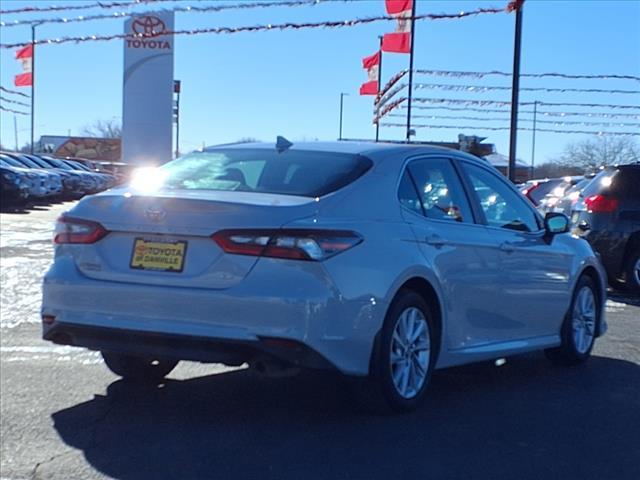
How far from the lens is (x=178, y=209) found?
553 centimetres

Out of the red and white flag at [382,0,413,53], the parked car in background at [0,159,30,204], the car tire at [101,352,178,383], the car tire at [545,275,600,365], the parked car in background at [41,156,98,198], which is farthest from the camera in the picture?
the parked car in background at [41,156,98,198]

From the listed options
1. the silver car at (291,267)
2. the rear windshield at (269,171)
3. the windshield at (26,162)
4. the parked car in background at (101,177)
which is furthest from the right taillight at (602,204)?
the parked car in background at (101,177)

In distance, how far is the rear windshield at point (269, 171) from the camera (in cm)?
592

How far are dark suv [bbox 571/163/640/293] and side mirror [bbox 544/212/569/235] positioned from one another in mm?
5030

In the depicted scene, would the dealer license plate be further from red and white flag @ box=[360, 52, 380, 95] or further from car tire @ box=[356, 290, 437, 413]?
red and white flag @ box=[360, 52, 380, 95]

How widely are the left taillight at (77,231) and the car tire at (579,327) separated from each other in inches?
151

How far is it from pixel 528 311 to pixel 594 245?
5.73 m

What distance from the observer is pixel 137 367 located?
6742mm

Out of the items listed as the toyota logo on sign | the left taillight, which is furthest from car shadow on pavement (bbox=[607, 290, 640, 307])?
the toyota logo on sign

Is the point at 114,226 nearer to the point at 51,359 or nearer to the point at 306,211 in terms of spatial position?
the point at 306,211

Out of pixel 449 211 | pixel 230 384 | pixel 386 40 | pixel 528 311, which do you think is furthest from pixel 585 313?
pixel 386 40

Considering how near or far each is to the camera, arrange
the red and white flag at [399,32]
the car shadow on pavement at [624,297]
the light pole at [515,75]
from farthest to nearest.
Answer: the red and white flag at [399,32]
the light pole at [515,75]
the car shadow on pavement at [624,297]

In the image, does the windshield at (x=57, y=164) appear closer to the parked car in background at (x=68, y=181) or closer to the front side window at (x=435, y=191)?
the parked car in background at (x=68, y=181)

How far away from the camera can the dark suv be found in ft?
41.4
